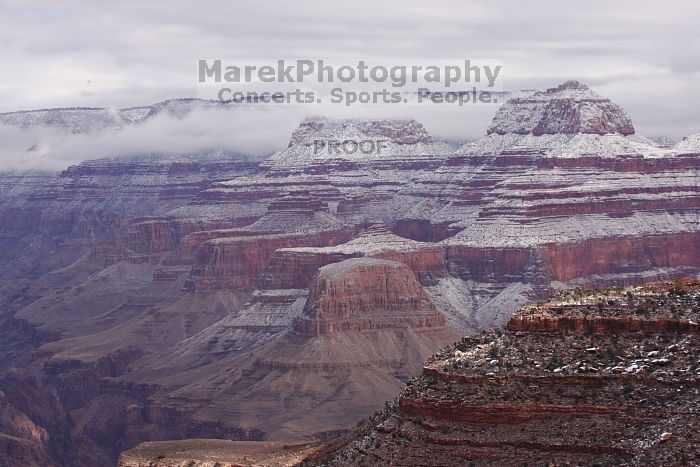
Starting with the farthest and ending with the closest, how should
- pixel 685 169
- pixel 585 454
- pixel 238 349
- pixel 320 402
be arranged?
pixel 685 169
pixel 238 349
pixel 320 402
pixel 585 454

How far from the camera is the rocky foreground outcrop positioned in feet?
171

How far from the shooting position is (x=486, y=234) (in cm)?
18762

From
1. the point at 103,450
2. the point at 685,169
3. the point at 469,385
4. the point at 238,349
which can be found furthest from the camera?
the point at 685,169

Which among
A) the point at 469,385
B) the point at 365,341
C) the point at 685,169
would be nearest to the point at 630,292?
the point at 469,385

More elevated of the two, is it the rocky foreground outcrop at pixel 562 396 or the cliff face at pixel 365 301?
the rocky foreground outcrop at pixel 562 396

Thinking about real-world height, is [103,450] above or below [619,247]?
below

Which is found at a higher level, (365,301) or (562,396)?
(562,396)

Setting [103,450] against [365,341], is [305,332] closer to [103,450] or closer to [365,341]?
[365,341]

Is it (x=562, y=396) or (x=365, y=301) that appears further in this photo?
(x=365, y=301)

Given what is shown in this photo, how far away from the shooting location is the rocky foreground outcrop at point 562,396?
171 feet

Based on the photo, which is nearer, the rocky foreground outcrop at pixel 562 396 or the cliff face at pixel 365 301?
the rocky foreground outcrop at pixel 562 396

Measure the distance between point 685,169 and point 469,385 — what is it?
142m

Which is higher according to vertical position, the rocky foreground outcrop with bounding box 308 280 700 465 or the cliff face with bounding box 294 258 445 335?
the rocky foreground outcrop with bounding box 308 280 700 465

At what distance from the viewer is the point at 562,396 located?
54750 mm
